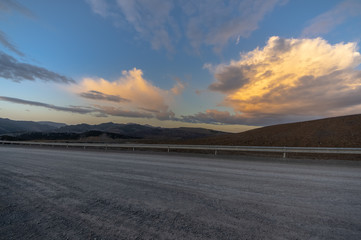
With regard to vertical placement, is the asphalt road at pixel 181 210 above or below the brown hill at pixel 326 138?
below

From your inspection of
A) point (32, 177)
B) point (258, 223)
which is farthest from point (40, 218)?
point (32, 177)

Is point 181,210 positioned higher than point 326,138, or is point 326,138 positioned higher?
point 326,138

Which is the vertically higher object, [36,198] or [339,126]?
[339,126]

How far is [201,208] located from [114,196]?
7.05 ft

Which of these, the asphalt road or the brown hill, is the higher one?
the brown hill

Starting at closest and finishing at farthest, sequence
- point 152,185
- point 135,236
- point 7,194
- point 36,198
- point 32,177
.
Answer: point 135,236, point 36,198, point 7,194, point 152,185, point 32,177

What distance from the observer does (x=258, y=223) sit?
2947mm

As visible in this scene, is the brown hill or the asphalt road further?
the brown hill

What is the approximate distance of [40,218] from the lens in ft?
10.8

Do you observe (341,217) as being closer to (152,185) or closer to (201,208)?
(201,208)

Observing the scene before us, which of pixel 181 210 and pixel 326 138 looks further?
pixel 326 138

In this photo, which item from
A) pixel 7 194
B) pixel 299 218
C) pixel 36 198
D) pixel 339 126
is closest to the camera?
pixel 299 218

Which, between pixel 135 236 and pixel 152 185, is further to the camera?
pixel 152 185

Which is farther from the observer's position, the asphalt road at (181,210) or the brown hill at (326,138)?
the brown hill at (326,138)
